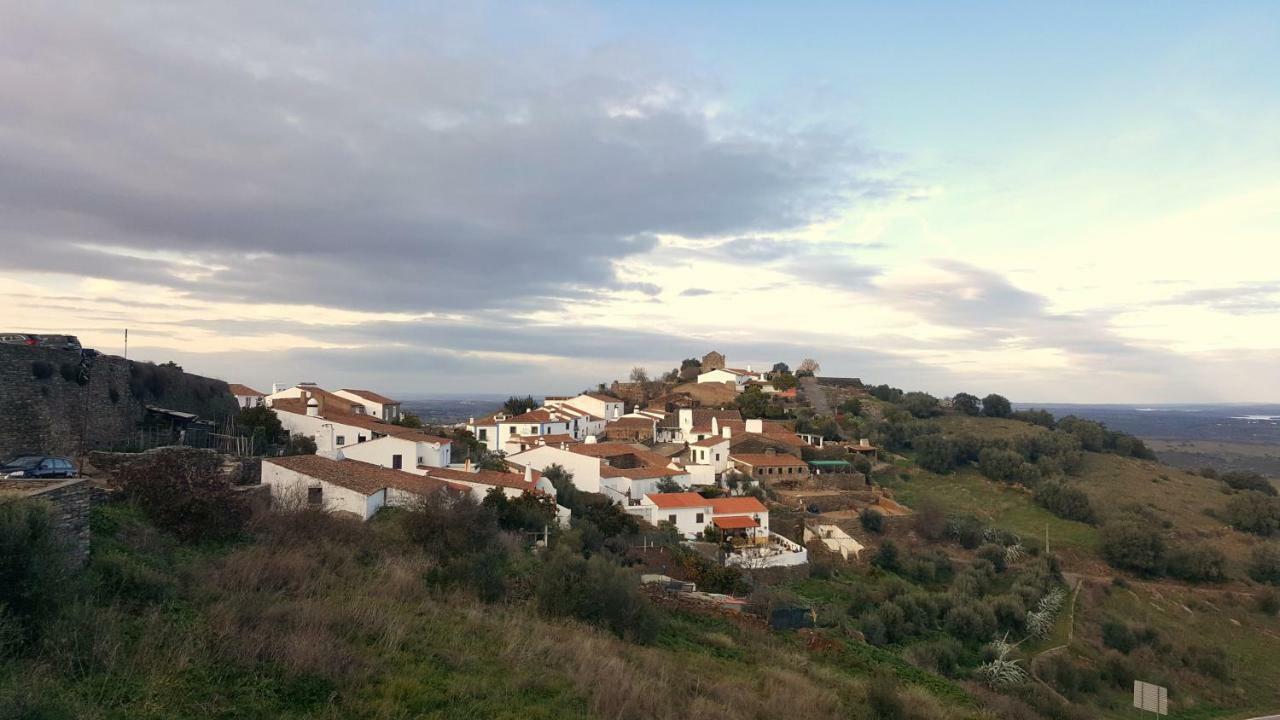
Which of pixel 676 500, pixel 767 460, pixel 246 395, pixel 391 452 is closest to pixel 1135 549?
pixel 767 460

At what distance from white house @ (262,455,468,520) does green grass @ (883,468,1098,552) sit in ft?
99.7

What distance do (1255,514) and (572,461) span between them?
129 ft

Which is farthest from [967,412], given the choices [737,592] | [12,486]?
[12,486]

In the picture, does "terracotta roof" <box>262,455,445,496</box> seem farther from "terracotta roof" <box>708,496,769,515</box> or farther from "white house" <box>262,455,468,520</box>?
"terracotta roof" <box>708,496,769,515</box>

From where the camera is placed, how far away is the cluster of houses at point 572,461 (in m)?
19.5

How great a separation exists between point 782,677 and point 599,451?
25052 millimetres

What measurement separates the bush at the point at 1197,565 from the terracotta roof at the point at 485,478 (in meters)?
30.2

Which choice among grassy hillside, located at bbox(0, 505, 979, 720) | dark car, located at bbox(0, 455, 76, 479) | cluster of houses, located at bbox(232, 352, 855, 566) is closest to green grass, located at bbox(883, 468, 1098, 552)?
cluster of houses, located at bbox(232, 352, 855, 566)

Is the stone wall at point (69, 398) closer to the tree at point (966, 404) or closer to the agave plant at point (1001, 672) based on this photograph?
the agave plant at point (1001, 672)

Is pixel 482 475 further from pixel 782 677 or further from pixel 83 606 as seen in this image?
pixel 83 606

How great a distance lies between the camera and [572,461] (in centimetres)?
3200

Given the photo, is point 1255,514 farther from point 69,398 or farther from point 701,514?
point 69,398

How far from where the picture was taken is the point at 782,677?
36.1ft

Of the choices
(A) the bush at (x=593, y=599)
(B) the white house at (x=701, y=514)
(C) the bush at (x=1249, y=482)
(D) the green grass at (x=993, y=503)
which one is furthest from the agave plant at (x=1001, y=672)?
(C) the bush at (x=1249, y=482)
